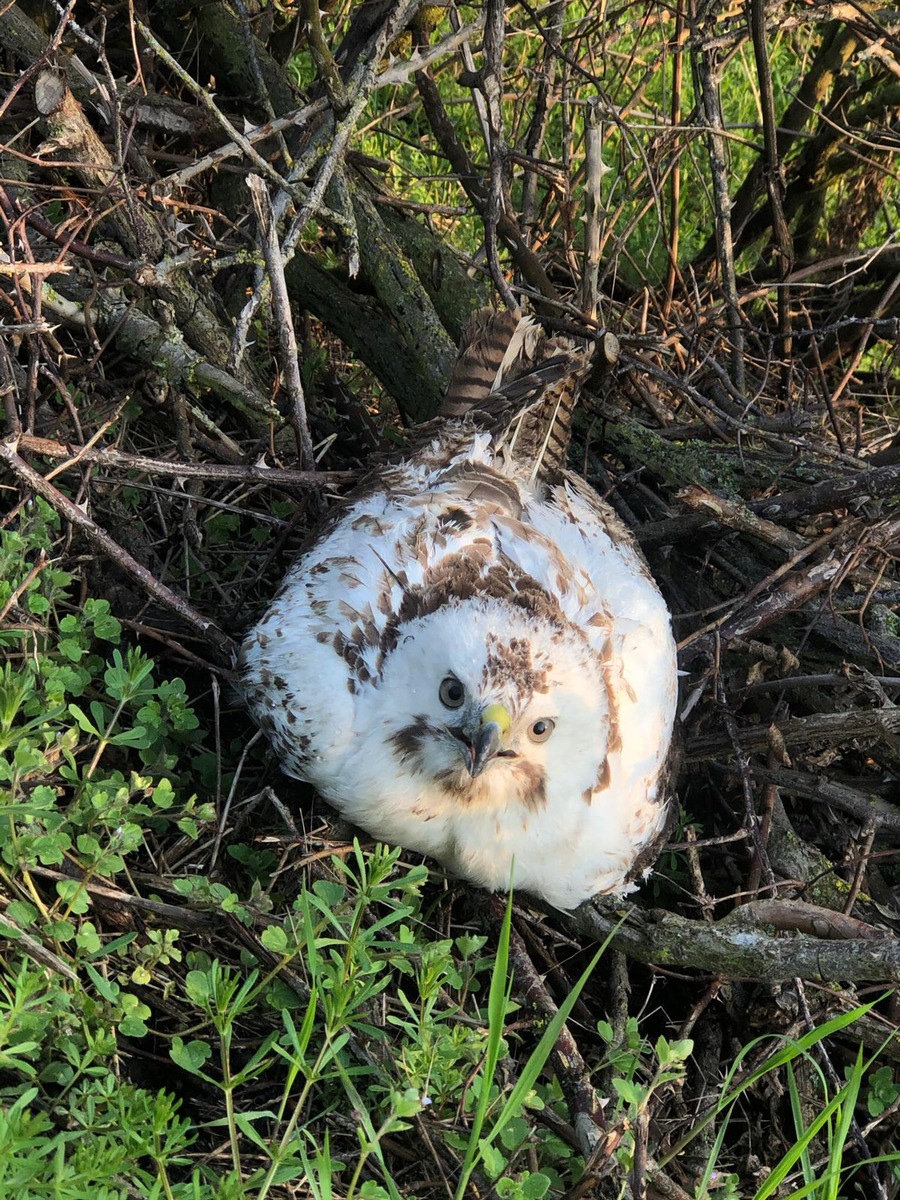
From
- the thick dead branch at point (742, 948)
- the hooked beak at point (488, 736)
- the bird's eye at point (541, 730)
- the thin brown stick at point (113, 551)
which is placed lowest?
the thick dead branch at point (742, 948)

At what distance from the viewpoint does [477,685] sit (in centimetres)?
242

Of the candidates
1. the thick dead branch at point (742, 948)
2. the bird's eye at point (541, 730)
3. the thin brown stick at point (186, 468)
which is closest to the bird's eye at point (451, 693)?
the bird's eye at point (541, 730)

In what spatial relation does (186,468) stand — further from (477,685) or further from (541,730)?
(541,730)

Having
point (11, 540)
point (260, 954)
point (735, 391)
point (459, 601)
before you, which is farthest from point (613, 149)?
point (260, 954)

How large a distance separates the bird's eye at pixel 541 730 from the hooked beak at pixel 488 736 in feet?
0.47

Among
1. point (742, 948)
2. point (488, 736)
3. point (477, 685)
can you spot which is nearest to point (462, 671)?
point (477, 685)

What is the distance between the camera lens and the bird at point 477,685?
254 cm

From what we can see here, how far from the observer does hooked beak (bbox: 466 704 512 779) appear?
7.75 ft

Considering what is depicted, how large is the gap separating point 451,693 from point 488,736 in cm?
18

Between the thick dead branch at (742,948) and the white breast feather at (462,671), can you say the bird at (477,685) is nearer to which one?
the white breast feather at (462,671)

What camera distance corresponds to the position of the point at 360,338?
3881mm

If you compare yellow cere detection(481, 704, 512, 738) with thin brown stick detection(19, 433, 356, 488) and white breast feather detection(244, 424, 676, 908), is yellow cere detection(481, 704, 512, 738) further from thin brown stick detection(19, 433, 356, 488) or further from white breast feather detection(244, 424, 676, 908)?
thin brown stick detection(19, 433, 356, 488)

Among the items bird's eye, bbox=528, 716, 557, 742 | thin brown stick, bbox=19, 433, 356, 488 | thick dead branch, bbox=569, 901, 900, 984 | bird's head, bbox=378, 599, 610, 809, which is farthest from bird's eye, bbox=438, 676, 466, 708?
thin brown stick, bbox=19, 433, 356, 488

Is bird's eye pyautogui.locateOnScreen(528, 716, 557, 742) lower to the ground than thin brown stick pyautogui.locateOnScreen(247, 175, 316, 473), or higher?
lower
